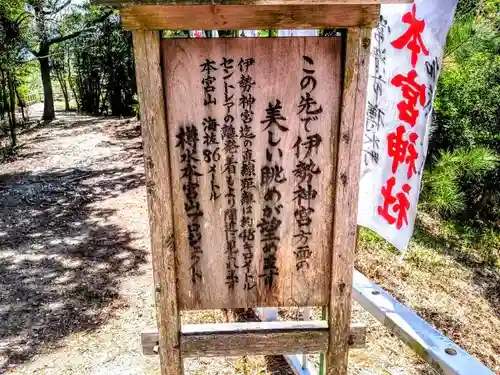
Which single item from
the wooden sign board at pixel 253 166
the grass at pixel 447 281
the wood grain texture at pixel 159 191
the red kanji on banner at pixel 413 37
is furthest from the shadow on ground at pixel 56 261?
the red kanji on banner at pixel 413 37

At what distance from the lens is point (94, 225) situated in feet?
22.8

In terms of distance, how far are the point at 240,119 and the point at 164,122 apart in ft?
1.19

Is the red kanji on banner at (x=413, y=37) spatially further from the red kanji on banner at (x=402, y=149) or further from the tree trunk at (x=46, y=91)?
the tree trunk at (x=46, y=91)

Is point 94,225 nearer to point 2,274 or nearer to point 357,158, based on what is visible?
point 2,274

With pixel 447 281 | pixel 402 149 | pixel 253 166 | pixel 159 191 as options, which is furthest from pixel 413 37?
pixel 447 281

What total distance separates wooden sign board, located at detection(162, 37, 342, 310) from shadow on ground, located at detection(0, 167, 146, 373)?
2.84m

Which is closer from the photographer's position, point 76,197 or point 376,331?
point 376,331

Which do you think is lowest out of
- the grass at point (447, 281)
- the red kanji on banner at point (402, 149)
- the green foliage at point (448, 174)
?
the grass at point (447, 281)

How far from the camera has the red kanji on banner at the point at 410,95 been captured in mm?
2850

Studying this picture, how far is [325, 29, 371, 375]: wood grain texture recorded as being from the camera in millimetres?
1938

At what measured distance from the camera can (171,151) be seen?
2.06 metres

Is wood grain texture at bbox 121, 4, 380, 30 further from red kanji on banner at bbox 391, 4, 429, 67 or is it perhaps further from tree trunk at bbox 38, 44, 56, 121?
tree trunk at bbox 38, 44, 56, 121

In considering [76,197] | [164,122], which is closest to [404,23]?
[164,122]

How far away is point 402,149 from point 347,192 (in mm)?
1148
